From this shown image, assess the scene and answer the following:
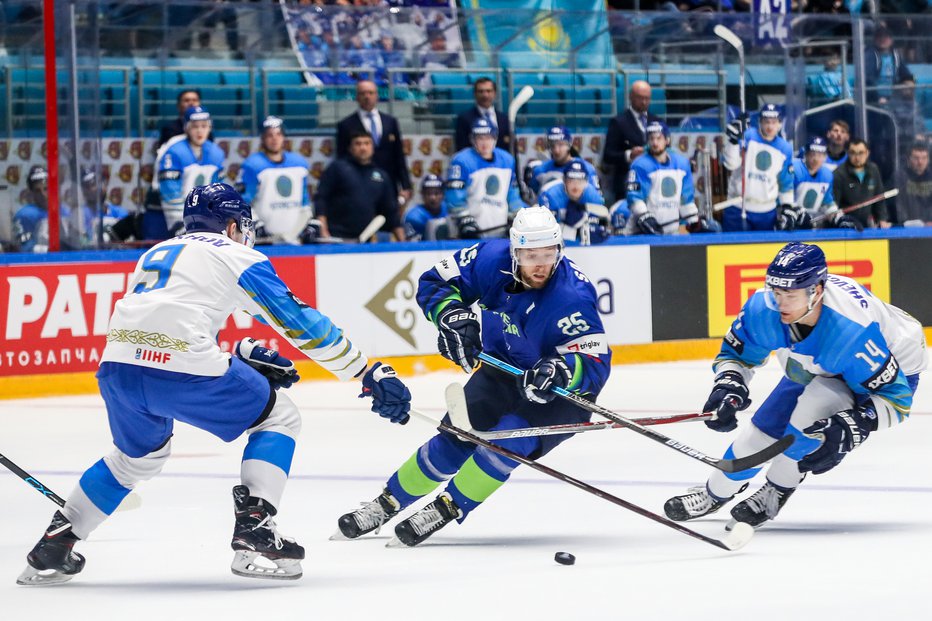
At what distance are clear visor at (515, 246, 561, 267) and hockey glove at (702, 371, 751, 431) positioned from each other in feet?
2.23

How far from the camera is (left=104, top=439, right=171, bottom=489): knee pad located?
14.9 ft

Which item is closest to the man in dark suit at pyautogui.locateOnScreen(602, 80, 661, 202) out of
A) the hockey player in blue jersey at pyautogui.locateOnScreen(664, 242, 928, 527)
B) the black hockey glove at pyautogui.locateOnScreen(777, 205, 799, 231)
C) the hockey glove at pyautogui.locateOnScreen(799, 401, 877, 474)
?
the black hockey glove at pyautogui.locateOnScreen(777, 205, 799, 231)

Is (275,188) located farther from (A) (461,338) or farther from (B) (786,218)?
(A) (461,338)

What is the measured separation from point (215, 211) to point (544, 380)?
116 cm

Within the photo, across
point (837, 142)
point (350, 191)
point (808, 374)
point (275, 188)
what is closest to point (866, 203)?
point (837, 142)

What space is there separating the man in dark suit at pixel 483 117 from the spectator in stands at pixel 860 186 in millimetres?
2808

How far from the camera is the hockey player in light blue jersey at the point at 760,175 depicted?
39.3 ft

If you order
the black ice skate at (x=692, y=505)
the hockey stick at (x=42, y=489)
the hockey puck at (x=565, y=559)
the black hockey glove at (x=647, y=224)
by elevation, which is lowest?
the black hockey glove at (x=647, y=224)

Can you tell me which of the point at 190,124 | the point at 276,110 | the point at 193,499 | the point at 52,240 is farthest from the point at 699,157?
the point at 193,499

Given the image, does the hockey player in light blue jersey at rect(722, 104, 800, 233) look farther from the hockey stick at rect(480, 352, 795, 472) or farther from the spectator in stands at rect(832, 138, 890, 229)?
the hockey stick at rect(480, 352, 795, 472)

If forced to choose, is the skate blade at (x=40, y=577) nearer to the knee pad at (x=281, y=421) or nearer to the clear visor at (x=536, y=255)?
the knee pad at (x=281, y=421)

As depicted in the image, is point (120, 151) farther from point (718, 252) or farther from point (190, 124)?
point (718, 252)

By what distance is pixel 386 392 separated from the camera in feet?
14.8

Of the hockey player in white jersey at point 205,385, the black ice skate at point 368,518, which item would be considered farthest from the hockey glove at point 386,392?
the black ice skate at point 368,518
